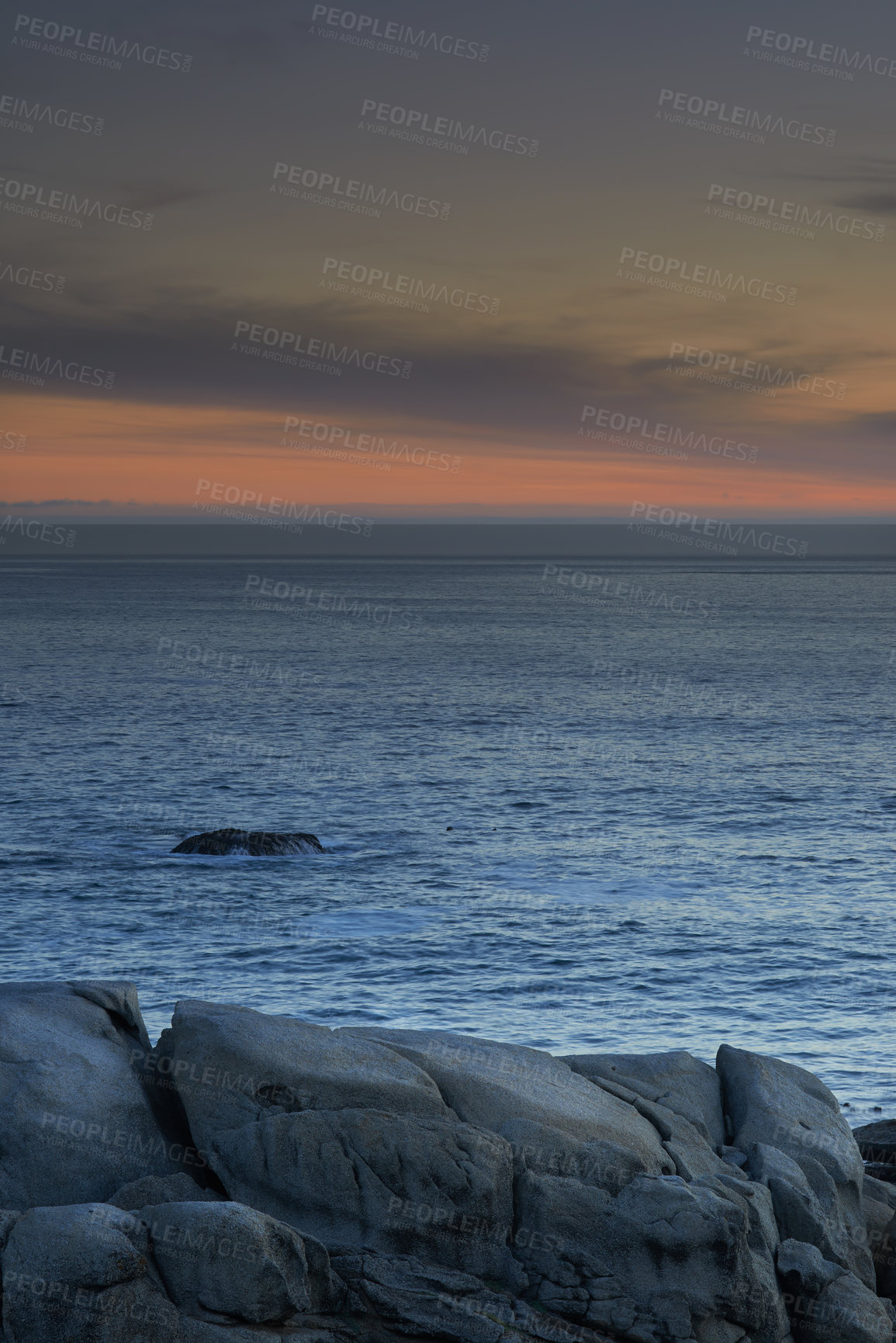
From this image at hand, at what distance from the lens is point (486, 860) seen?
2014 inches

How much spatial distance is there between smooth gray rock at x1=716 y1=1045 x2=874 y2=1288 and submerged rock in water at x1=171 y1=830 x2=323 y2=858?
31029 mm

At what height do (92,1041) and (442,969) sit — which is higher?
(92,1041)

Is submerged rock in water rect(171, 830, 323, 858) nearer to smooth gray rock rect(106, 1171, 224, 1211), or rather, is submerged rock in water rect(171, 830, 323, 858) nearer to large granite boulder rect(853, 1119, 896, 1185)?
large granite boulder rect(853, 1119, 896, 1185)

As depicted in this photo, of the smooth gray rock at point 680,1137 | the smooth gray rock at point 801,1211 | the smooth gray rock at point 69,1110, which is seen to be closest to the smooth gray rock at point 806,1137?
the smooth gray rock at point 801,1211

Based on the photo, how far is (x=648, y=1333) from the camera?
1622cm

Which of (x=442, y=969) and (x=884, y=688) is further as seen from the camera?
(x=884, y=688)

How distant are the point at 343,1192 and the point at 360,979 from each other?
20153 mm

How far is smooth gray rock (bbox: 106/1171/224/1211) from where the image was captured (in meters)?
16.6

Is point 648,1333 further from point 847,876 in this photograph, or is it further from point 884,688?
point 884,688

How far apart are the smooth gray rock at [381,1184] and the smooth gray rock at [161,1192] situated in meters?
0.39

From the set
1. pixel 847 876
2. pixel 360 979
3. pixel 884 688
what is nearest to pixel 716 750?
pixel 847 876

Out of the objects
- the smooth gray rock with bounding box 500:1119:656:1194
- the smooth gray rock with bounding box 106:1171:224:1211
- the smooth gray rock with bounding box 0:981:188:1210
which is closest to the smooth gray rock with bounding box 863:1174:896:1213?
the smooth gray rock with bounding box 500:1119:656:1194

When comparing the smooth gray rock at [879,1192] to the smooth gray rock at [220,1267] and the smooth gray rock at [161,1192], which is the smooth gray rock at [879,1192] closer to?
the smooth gray rock at [220,1267]

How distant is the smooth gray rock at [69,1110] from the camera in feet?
56.6
